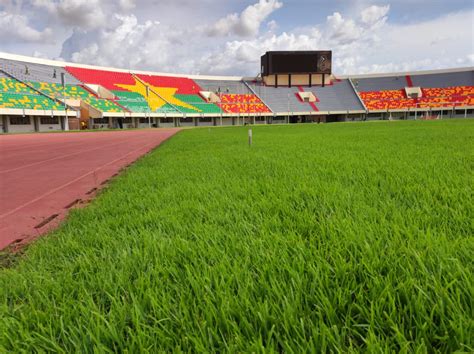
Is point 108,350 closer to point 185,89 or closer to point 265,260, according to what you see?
point 265,260

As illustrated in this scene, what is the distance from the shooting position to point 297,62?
6944cm

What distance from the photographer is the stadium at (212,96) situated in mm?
44000

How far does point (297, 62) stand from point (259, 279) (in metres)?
74.4

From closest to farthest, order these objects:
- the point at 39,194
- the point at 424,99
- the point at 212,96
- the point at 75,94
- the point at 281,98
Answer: the point at 39,194
the point at 75,94
the point at 424,99
the point at 212,96
the point at 281,98

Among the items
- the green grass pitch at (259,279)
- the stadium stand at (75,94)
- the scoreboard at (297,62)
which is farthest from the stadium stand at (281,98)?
the green grass pitch at (259,279)

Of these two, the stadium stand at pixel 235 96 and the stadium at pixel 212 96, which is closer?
the stadium at pixel 212 96

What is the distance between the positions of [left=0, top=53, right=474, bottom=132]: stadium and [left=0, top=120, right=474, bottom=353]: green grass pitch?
44.2 m

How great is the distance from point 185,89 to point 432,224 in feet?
223

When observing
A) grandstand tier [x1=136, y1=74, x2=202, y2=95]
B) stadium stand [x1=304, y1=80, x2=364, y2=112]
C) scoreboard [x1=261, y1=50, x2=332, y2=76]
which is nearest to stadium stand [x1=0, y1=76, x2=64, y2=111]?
grandstand tier [x1=136, y1=74, x2=202, y2=95]

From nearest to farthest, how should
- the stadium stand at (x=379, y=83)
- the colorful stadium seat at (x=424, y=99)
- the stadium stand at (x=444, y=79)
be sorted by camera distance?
the colorful stadium seat at (x=424, y=99) < the stadium stand at (x=444, y=79) < the stadium stand at (x=379, y=83)

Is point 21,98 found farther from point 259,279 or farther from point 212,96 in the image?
point 259,279

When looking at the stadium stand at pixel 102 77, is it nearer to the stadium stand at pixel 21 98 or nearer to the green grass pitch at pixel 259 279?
the stadium stand at pixel 21 98

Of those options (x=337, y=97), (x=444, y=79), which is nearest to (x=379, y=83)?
(x=337, y=97)

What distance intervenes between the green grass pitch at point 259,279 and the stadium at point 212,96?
145ft
